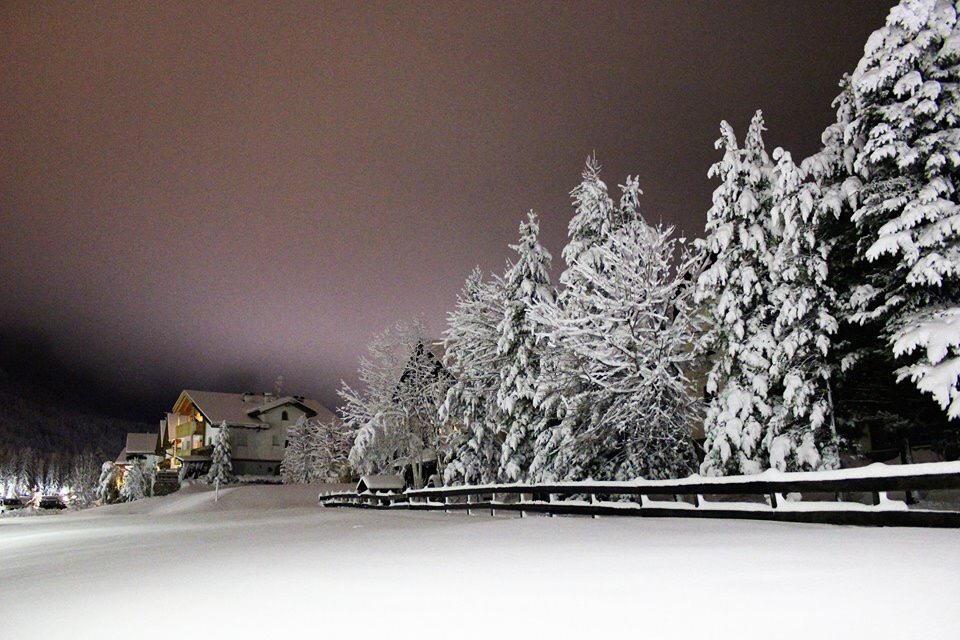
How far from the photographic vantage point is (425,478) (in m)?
55.6

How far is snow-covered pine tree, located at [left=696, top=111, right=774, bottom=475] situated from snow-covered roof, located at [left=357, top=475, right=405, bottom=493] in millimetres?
26212

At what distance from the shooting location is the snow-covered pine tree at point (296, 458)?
80.1 meters

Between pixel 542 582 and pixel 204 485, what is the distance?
2880 inches

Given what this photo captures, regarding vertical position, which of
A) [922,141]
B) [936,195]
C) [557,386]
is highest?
[922,141]

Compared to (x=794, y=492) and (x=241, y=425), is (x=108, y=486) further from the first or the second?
(x=794, y=492)

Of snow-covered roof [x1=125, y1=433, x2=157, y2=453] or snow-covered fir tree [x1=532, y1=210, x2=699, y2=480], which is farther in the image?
snow-covered roof [x1=125, y1=433, x2=157, y2=453]

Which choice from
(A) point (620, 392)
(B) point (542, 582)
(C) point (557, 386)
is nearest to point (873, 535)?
(B) point (542, 582)

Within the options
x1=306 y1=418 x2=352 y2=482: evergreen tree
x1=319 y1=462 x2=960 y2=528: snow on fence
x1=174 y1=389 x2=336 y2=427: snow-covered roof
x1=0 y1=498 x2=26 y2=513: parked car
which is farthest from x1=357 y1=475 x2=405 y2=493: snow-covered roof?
x1=0 y1=498 x2=26 y2=513: parked car

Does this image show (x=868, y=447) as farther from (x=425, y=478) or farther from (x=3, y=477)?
(x=3, y=477)

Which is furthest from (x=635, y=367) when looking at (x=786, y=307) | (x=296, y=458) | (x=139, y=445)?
(x=139, y=445)

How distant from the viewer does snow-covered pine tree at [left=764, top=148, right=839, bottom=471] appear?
61.3ft

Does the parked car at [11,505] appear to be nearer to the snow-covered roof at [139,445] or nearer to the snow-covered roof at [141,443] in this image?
the snow-covered roof at [139,445]

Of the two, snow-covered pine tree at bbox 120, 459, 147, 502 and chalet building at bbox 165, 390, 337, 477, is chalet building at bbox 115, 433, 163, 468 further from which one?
snow-covered pine tree at bbox 120, 459, 147, 502

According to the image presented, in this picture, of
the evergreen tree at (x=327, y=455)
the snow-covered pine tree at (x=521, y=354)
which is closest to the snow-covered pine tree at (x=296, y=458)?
the evergreen tree at (x=327, y=455)
